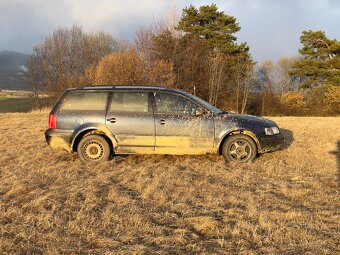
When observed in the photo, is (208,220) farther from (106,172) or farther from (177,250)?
(106,172)

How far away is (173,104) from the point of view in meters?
8.30

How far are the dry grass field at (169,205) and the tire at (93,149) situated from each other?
245 mm

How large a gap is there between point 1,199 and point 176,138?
3.73 meters

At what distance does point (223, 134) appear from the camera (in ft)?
27.1

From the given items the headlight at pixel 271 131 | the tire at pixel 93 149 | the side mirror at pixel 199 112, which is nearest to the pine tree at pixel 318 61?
the headlight at pixel 271 131

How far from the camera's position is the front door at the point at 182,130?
8164 millimetres

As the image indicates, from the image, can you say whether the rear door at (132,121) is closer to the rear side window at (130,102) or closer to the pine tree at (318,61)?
the rear side window at (130,102)

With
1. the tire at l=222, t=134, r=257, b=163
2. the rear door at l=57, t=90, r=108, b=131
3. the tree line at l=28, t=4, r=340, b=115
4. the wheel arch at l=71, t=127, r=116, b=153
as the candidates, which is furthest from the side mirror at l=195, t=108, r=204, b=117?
the tree line at l=28, t=4, r=340, b=115

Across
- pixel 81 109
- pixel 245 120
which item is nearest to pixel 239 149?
pixel 245 120

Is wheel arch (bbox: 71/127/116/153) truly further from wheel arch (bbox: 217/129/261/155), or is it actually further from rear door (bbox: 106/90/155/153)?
wheel arch (bbox: 217/129/261/155)

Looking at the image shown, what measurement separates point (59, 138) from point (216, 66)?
3045cm

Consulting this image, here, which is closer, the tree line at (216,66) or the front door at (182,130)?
the front door at (182,130)

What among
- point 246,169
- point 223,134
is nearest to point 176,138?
point 223,134

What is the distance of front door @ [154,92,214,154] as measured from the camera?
26.8 ft
